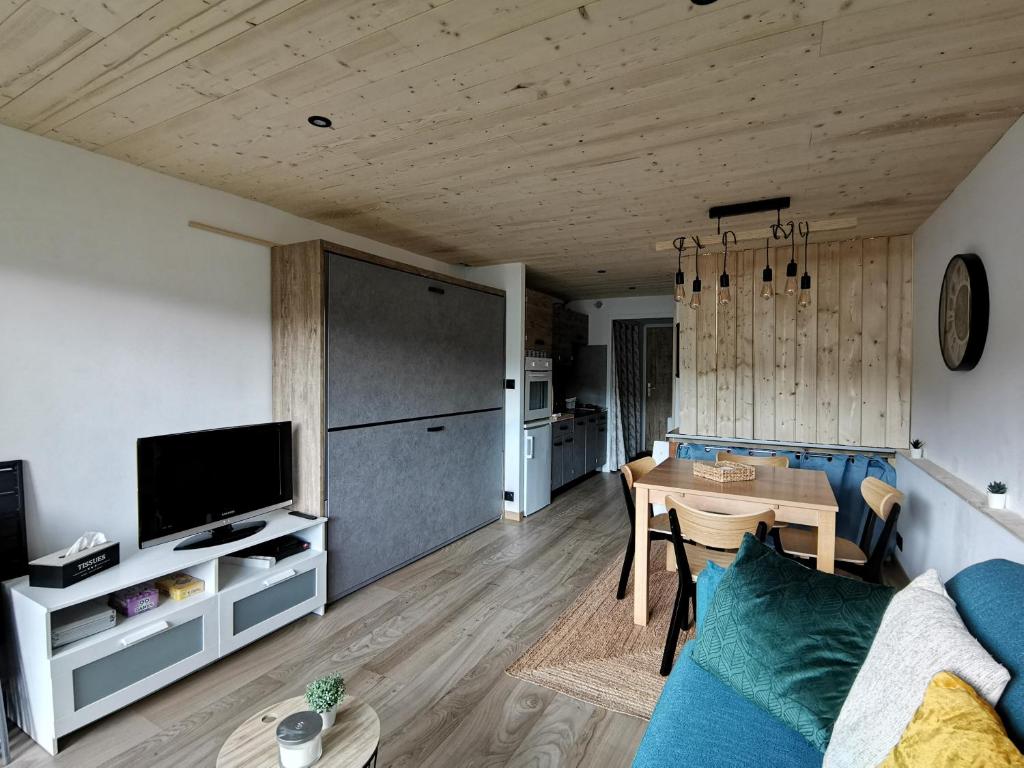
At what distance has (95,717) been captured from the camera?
6.47 feet

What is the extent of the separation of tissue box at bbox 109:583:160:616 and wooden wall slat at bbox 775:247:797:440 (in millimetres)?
4215

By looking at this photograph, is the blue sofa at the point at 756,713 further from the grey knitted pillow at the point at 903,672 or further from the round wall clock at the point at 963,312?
the round wall clock at the point at 963,312

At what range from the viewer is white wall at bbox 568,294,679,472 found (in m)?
6.56

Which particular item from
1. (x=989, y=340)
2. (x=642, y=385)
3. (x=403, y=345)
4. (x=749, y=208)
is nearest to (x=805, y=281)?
(x=749, y=208)

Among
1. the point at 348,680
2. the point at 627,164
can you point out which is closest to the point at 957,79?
the point at 627,164

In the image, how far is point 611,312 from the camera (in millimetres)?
6914

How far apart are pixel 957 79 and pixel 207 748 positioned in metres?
3.57

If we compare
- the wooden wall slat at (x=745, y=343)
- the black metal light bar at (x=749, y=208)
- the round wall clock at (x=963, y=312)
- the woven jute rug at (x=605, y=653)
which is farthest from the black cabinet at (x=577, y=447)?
the round wall clock at (x=963, y=312)

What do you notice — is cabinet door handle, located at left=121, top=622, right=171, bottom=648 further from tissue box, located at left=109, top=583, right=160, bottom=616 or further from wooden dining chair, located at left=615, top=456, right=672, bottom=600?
wooden dining chair, located at left=615, top=456, right=672, bottom=600

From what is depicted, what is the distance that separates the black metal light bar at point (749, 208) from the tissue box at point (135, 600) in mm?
3555

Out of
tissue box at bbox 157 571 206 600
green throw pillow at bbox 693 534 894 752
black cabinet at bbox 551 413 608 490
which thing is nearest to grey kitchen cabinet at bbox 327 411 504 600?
tissue box at bbox 157 571 206 600

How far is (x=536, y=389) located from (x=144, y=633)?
359 cm

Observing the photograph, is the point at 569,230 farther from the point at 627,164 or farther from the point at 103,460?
the point at 103,460

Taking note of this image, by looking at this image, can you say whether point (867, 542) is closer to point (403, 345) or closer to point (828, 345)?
point (828, 345)
